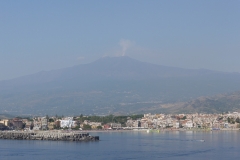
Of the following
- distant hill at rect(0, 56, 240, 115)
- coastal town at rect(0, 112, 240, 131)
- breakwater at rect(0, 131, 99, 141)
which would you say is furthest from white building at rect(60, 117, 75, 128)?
distant hill at rect(0, 56, 240, 115)

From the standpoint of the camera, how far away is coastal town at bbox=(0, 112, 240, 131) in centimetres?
7481

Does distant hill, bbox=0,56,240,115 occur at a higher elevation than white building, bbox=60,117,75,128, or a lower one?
higher

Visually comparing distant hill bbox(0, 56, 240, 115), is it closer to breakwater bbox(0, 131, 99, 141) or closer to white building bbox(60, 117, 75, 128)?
white building bbox(60, 117, 75, 128)

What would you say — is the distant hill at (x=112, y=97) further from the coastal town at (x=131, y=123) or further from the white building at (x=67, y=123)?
the white building at (x=67, y=123)

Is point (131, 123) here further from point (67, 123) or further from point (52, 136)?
point (52, 136)

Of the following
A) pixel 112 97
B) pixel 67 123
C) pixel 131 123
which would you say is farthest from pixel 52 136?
pixel 112 97

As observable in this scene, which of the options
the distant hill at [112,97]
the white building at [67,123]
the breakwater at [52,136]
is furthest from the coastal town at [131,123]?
the distant hill at [112,97]

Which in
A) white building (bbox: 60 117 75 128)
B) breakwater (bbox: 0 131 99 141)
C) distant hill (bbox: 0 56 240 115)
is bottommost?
breakwater (bbox: 0 131 99 141)

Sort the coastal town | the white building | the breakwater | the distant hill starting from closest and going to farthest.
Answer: the breakwater → the white building → the coastal town → the distant hill

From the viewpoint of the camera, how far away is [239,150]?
125ft

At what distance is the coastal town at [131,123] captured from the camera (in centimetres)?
7481

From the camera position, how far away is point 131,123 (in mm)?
87938

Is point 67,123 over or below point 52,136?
over

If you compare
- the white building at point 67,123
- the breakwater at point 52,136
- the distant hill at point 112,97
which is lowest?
the breakwater at point 52,136
